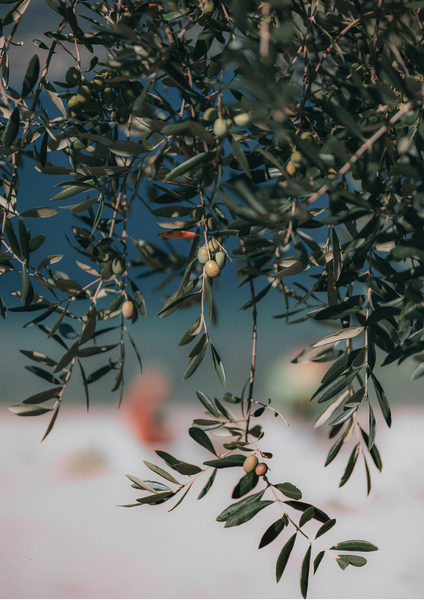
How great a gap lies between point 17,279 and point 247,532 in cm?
87

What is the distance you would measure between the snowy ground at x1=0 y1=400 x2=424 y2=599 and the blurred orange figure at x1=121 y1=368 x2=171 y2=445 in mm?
34

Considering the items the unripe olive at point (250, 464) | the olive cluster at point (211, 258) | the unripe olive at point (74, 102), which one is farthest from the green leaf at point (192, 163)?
the unripe olive at point (250, 464)

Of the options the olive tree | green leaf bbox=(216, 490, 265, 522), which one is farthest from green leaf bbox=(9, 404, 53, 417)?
green leaf bbox=(216, 490, 265, 522)

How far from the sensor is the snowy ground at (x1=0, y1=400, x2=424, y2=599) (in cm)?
110

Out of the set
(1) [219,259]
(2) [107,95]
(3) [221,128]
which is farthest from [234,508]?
(2) [107,95]

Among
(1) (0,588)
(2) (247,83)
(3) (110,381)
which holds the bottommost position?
(1) (0,588)

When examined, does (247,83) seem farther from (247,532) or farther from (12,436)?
(12,436)

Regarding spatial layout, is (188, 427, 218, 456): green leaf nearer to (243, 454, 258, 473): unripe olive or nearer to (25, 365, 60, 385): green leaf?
(243, 454, 258, 473): unripe olive

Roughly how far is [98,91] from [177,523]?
3.32 feet

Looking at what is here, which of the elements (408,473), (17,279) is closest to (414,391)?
(408,473)

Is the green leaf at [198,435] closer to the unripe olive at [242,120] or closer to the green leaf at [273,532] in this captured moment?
the green leaf at [273,532]

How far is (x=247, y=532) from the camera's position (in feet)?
3.69

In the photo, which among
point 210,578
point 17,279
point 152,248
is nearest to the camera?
point 152,248

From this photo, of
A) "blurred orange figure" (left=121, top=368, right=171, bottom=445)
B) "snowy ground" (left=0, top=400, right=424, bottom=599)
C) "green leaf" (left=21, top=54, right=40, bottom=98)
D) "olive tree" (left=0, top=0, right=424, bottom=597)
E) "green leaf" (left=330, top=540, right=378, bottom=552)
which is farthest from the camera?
"blurred orange figure" (left=121, top=368, right=171, bottom=445)
